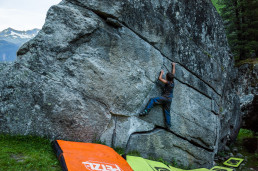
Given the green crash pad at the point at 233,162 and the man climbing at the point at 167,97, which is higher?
the man climbing at the point at 167,97

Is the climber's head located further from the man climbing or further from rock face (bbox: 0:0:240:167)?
rock face (bbox: 0:0:240:167)

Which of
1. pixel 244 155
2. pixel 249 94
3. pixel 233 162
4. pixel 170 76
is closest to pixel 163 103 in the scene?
pixel 170 76

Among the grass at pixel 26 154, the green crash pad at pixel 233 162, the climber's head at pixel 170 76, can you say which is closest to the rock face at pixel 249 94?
the green crash pad at pixel 233 162

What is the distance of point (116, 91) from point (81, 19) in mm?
2786

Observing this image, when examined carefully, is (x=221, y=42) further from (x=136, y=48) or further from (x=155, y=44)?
(x=136, y=48)

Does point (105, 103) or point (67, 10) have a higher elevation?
point (67, 10)

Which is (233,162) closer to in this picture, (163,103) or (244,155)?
(244,155)

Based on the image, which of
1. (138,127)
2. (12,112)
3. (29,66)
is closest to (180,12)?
(138,127)

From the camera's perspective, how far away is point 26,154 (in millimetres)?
4781

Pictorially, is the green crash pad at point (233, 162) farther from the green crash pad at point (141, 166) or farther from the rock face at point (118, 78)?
the green crash pad at point (141, 166)

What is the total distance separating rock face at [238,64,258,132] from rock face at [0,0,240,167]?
16.2 ft

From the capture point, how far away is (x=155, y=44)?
27.2 feet

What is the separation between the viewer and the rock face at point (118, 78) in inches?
232

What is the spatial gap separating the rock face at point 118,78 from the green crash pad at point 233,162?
3.99 ft
